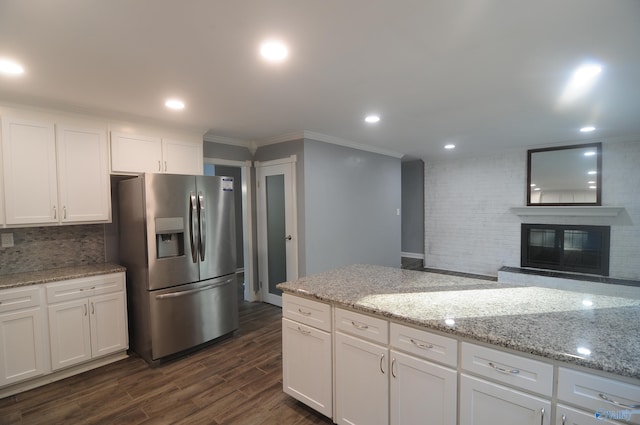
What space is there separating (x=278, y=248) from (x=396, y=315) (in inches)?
115

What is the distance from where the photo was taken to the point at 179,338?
2951 millimetres

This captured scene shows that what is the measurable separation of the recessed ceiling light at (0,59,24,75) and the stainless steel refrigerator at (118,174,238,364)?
3.49ft

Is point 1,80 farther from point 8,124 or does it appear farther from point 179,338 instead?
point 179,338

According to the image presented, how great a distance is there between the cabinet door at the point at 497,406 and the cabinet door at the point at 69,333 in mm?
3099

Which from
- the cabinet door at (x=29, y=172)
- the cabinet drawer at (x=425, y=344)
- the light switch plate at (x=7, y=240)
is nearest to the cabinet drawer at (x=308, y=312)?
the cabinet drawer at (x=425, y=344)

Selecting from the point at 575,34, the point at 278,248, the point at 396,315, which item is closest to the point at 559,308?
the point at 396,315

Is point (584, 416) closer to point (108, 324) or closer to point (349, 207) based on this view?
point (108, 324)

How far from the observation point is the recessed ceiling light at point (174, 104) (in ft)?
8.77

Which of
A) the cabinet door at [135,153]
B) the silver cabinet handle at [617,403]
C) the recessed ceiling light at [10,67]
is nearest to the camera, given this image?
the silver cabinet handle at [617,403]

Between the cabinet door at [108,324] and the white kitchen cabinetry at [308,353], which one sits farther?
the cabinet door at [108,324]

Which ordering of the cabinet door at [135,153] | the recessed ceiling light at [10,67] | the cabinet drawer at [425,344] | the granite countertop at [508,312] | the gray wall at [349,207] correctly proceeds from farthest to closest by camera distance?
the gray wall at [349,207] → the cabinet door at [135,153] → the recessed ceiling light at [10,67] → the cabinet drawer at [425,344] → the granite countertop at [508,312]

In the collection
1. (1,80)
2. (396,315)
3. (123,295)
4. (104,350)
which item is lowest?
(104,350)

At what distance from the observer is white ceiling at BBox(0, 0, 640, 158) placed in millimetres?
1476

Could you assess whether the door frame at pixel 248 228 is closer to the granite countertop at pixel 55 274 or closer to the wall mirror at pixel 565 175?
the granite countertop at pixel 55 274
